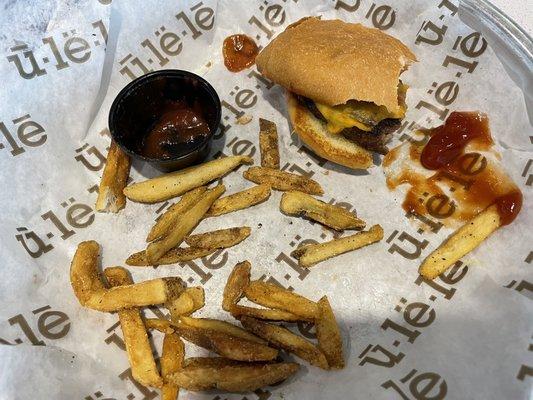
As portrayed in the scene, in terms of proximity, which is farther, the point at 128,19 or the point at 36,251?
the point at 128,19

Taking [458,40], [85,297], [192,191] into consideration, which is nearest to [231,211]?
[192,191]

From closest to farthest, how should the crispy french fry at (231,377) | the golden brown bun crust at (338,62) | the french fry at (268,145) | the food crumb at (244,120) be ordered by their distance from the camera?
the crispy french fry at (231,377)
the golden brown bun crust at (338,62)
the french fry at (268,145)
the food crumb at (244,120)

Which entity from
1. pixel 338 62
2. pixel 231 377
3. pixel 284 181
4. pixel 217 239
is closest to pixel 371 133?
pixel 338 62

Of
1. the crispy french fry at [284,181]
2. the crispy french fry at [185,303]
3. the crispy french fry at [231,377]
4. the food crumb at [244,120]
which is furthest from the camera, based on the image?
the food crumb at [244,120]

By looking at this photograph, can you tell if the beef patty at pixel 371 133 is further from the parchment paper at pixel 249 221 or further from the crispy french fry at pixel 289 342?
the crispy french fry at pixel 289 342

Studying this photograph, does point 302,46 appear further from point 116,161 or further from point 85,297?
point 85,297

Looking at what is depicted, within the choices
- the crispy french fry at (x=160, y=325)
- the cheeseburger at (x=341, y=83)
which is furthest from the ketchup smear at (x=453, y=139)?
the crispy french fry at (x=160, y=325)
